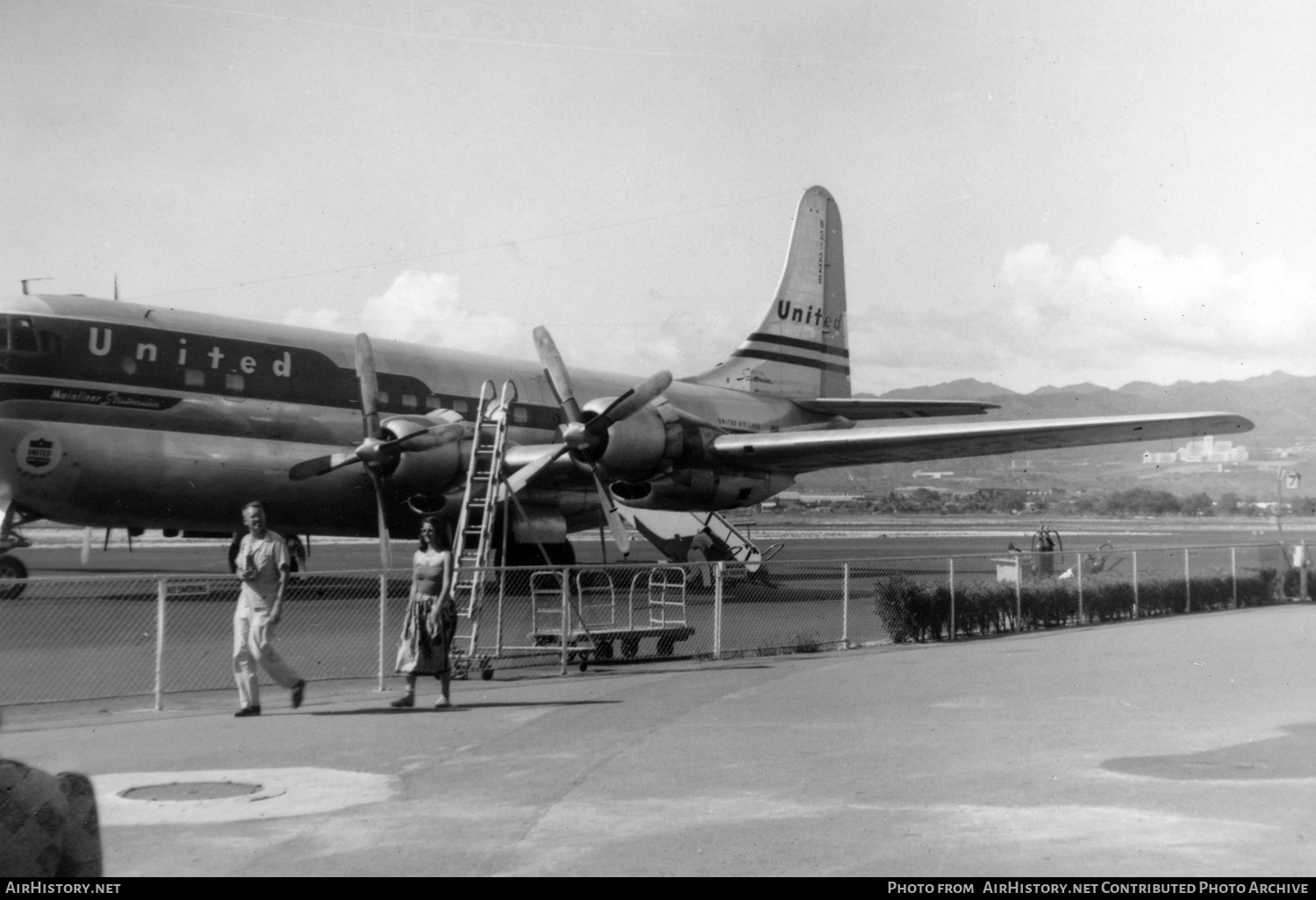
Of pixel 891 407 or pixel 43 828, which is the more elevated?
pixel 891 407

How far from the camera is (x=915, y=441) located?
843 inches

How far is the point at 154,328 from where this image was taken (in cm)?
1862

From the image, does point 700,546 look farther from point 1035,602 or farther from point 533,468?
point 1035,602

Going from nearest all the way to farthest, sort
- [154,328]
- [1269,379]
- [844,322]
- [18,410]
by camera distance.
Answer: [18,410] < [154,328] < [844,322] < [1269,379]

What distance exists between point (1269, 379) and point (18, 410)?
16404 centimetres

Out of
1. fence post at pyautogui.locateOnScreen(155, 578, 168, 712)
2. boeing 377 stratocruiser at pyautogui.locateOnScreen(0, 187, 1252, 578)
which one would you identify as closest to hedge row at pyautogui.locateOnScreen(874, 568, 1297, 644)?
A: boeing 377 stratocruiser at pyautogui.locateOnScreen(0, 187, 1252, 578)

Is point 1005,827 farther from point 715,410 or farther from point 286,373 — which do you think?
point 715,410

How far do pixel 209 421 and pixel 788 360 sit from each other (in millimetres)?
15062

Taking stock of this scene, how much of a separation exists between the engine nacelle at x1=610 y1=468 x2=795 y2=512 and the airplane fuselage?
0.12ft

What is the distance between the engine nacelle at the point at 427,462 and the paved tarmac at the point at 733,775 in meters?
8.20

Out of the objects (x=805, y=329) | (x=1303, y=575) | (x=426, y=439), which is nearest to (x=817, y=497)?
(x=805, y=329)

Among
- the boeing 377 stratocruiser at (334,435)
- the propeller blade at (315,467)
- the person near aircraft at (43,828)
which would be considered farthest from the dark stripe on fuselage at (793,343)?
the person near aircraft at (43,828)

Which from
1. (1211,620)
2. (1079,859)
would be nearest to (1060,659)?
(1211,620)

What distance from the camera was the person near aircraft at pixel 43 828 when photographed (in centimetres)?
262
